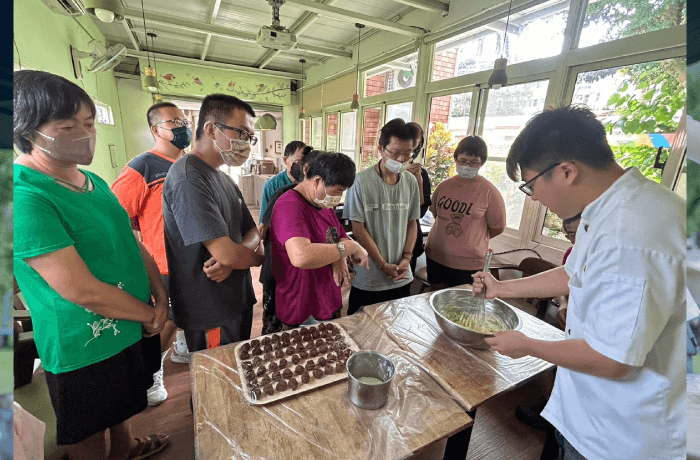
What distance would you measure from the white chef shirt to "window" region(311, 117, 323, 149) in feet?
22.9

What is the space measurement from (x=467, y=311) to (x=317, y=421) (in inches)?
35.5

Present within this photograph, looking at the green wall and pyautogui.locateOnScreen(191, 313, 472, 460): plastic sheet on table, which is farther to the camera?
the green wall

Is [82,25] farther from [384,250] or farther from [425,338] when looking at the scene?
[425,338]

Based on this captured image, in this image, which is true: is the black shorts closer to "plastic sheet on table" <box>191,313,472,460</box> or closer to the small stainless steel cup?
"plastic sheet on table" <box>191,313,472,460</box>

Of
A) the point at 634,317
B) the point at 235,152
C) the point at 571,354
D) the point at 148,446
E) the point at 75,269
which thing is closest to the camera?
the point at 634,317

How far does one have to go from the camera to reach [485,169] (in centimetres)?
320

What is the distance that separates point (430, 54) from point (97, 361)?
4.29 m

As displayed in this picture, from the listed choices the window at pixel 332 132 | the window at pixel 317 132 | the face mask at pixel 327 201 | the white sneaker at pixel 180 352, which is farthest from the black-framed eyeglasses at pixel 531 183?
the window at pixel 317 132

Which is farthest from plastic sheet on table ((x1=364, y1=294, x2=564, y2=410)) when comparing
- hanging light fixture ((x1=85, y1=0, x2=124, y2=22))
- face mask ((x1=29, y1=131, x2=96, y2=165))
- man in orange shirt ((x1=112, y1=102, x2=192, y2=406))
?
hanging light fixture ((x1=85, y1=0, x2=124, y2=22))

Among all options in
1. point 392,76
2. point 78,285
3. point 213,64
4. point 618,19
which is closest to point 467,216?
point 618,19

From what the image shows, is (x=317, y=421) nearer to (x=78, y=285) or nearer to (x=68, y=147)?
(x=78, y=285)

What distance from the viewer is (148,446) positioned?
143cm

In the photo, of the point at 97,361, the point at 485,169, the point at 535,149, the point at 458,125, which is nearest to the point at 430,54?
the point at 458,125

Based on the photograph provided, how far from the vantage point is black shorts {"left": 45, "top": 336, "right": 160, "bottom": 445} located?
927 millimetres
